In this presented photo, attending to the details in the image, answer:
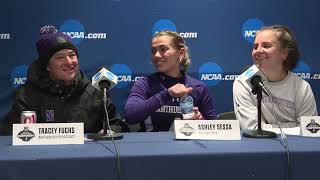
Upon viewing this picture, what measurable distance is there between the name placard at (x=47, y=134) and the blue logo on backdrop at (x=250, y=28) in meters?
1.98

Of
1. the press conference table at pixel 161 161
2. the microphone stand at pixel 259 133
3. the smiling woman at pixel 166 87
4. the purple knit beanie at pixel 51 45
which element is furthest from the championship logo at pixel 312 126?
the purple knit beanie at pixel 51 45

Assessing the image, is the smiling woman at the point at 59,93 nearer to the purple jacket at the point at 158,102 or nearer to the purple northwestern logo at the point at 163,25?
the purple jacket at the point at 158,102

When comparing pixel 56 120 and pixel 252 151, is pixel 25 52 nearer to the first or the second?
pixel 56 120

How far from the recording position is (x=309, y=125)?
1.95 meters

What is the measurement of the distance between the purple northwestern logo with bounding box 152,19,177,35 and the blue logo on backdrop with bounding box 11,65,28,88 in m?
0.96

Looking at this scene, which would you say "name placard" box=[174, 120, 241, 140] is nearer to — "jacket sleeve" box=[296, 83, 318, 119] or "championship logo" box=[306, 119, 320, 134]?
"championship logo" box=[306, 119, 320, 134]

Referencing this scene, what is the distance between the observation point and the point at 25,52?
3205mm

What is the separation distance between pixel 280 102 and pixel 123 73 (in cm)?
129

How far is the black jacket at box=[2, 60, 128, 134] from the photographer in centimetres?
245

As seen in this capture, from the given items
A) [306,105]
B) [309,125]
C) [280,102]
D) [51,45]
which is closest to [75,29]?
[51,45]

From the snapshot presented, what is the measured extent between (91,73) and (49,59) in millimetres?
750

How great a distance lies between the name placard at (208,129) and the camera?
183cm

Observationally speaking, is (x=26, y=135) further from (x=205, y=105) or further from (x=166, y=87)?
(x=205, y=105)

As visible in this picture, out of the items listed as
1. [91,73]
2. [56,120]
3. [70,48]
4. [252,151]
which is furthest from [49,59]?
[252,151]
